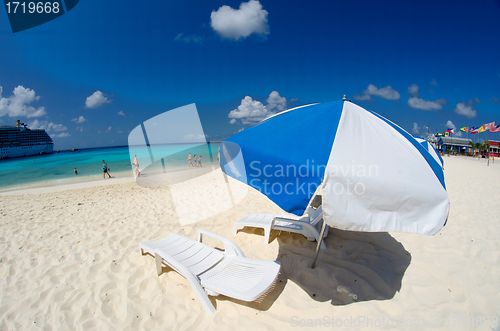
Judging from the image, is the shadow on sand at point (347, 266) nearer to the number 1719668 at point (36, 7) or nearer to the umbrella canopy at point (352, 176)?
the umbrella canopy at point (352, 176)

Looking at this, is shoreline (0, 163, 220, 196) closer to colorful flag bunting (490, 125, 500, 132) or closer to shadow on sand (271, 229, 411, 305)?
shadow on sand (271, 229, 411, 305)

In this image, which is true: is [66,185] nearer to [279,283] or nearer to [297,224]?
[297,224]

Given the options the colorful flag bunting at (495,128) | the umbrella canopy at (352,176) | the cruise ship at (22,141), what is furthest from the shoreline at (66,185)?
the cruise ship at (22,141)

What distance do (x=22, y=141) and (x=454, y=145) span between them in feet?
341

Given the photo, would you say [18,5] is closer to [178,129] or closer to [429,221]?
[178,129]

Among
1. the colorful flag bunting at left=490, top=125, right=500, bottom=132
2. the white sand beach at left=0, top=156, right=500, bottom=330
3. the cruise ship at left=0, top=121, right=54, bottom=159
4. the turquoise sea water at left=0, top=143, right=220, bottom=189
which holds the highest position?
the cruise ship at left=0, top=121, right=54, bottom=159

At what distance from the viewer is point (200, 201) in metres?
6.11

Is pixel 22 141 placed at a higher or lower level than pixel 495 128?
higher

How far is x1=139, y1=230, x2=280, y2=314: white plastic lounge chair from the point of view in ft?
7.07

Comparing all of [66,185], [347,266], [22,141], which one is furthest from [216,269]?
[22,141]

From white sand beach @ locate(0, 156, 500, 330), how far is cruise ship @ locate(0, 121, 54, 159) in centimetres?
6899

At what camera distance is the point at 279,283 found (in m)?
2.61

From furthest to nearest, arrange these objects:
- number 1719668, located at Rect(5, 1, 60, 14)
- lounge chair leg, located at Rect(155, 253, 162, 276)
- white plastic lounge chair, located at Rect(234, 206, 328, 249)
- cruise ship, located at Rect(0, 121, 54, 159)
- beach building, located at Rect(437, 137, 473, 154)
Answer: cruise ship, located at Rect(0, 121, 54, 159) → beach building, located at Rect(437, 137, 473, 154) → number 1719668, located at Rect(5, 1, 60, 14) → white plastic lounge chair, located at Rect(234, 206, 328, 249) → lounge chair leg, located at Rect(155, 253, 162, 276)

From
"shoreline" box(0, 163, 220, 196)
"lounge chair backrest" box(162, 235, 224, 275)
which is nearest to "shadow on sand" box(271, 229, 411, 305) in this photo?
"lounge chair backrest" box(162, 235, 224, 275)
